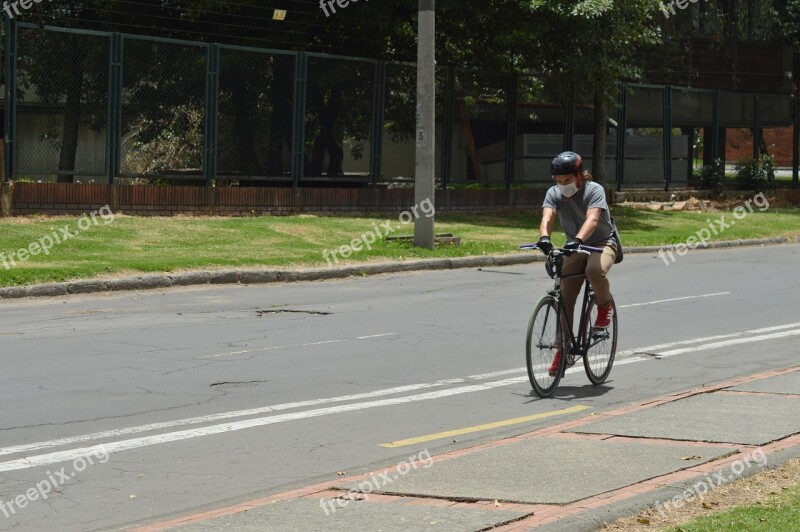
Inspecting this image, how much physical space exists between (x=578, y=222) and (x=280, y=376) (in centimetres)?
284

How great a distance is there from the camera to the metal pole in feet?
68.2

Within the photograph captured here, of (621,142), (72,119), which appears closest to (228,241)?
(72,119)

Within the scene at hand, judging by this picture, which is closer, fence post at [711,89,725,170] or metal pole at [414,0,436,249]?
metal pole at [414,0,436,249]

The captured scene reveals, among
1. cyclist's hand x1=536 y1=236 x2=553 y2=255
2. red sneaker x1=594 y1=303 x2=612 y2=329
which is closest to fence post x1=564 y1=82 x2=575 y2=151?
red sneaker x1=594 y1=303 x2=612 y2=329

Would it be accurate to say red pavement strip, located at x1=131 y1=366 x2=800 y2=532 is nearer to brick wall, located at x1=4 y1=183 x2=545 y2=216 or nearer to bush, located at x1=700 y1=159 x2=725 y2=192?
brick wall, located at x1=4 y1=183 x2=545 y2=216

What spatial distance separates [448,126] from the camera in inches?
1094

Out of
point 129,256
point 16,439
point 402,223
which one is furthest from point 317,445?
point 402,223

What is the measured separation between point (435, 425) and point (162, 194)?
15054mm

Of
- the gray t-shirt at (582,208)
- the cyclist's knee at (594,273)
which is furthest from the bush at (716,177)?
the cyclist's knee at (594,273)

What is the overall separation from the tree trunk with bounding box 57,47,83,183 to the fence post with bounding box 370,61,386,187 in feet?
21.8

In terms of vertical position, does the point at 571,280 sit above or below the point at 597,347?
above

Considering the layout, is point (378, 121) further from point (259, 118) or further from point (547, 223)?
point (547, 223)

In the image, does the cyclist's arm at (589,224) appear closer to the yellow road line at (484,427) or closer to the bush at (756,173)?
the yellow road line at (484,427)

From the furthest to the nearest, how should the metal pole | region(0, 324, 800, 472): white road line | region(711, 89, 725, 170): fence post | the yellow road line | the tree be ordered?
region(711, 89, 725, 170): fence post
the tree
the metal pole
the yellow road line
region(0, 324, 800, 472): white road line
